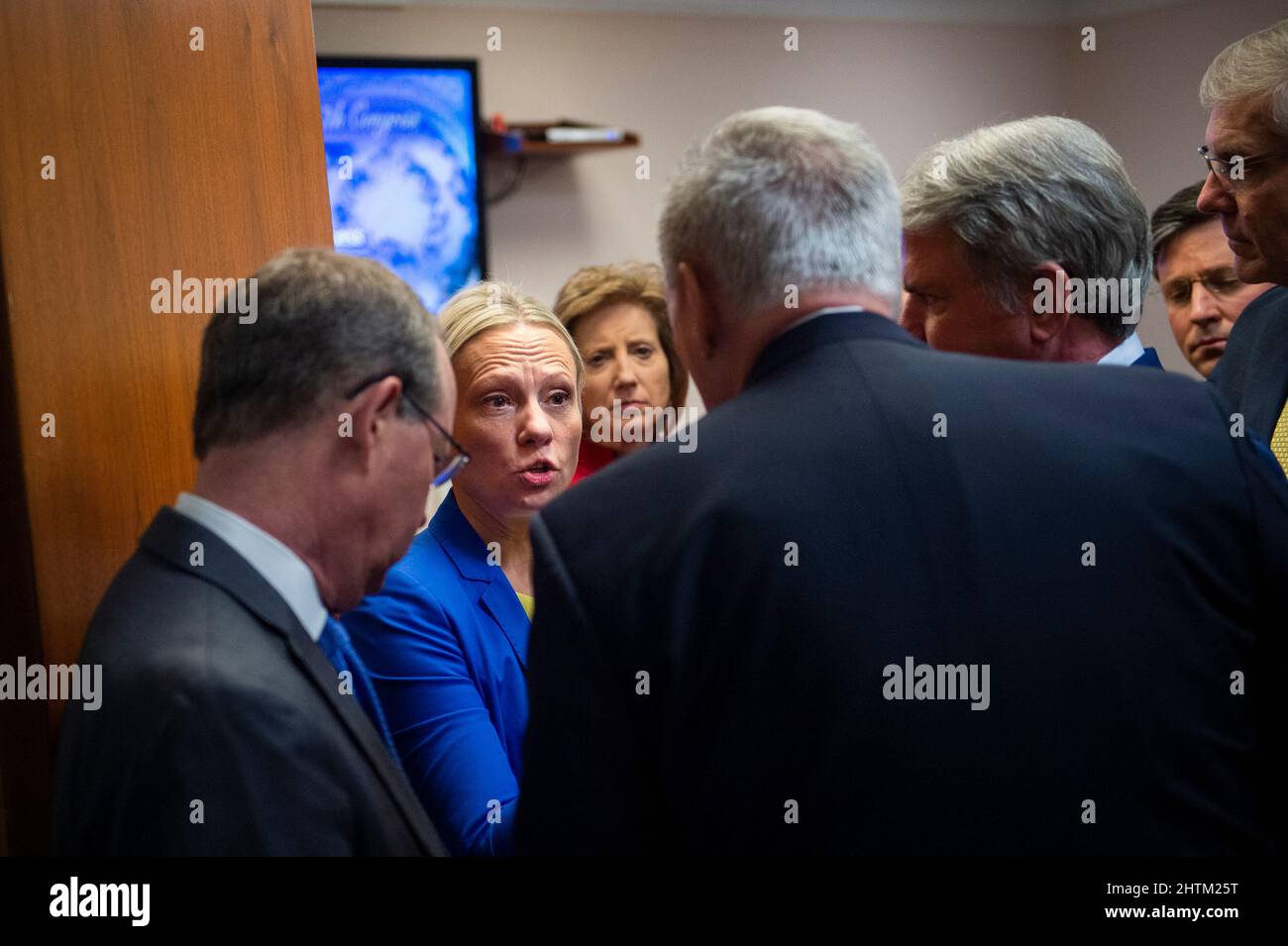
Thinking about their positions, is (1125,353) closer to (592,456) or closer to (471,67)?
(592,456)

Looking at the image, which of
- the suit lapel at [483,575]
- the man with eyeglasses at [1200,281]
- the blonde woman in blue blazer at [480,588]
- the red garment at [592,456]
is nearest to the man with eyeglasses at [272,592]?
the blonde woman in blue blazer at [480,588]

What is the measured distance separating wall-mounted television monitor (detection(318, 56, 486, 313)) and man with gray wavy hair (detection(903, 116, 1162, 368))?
10.7 ft

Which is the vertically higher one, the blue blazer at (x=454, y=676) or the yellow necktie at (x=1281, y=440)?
the yellow necktie at (x=1281, y=440)

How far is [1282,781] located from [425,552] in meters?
1.05

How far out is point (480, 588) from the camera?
178cm

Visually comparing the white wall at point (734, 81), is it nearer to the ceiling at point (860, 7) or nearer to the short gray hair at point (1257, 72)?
the ceiling at point (860, 7)

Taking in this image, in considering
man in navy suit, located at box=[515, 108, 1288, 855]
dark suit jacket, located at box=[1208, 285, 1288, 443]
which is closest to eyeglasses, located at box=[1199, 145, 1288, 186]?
dark suit jacket, located at box=[1208, 285, 1288, 443]

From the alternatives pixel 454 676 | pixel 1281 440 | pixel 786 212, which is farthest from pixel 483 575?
pixel 1281 440

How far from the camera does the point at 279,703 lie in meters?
1.13

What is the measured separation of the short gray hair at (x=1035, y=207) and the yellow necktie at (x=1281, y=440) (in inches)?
17.4

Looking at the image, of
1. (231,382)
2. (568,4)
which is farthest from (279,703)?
(568,4)

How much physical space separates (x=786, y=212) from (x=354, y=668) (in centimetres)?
71

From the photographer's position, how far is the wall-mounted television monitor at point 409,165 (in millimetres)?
4758

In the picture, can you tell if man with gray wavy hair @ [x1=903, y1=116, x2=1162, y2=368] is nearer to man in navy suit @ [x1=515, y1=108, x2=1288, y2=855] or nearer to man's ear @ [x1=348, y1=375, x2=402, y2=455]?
man in navy suit @ [x1=515, y1=108, x2=1288, y2=855]
